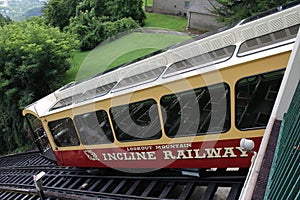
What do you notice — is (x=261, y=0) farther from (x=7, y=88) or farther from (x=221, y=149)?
(x=7, y=88)

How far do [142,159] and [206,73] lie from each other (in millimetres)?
2249

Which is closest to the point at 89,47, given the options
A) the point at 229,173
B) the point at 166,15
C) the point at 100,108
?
the point at 166,15

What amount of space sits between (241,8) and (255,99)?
43.5ft

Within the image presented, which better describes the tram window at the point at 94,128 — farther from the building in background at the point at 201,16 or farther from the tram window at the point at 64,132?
the building in background at the point at 201,16

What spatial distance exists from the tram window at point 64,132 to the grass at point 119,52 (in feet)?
35.7

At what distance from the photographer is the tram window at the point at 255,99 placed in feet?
13.9

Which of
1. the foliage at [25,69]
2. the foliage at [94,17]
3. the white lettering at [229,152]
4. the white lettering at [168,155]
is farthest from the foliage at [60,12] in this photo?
the white lettering at [229,152]

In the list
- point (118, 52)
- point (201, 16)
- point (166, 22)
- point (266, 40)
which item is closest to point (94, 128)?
point (266, 40)

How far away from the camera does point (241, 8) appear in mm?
16188

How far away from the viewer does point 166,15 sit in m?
31.6

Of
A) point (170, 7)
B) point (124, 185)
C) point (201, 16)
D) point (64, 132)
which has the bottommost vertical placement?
point (124, 185)

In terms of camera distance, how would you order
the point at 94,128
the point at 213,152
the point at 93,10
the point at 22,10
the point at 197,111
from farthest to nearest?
the point at 22,10, the point at 93,10, the point at 94,128, the point at 197,111, the point at 213,152

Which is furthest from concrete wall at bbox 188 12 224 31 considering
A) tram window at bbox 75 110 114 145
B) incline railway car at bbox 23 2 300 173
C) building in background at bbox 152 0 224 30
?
tram window at bbox 75 110 114 145

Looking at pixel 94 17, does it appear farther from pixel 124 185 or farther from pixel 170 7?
pixel 124 185
